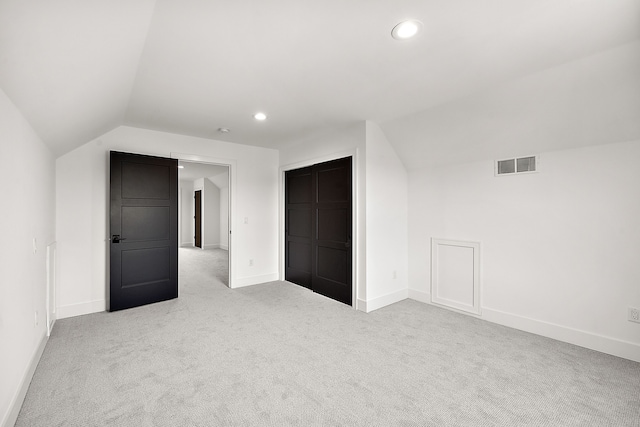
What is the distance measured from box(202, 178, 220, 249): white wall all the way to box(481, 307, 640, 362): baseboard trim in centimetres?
856

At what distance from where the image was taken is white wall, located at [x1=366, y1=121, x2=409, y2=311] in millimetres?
3678

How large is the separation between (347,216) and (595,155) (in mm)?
2527

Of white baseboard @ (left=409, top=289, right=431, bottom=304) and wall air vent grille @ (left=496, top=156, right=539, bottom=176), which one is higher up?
wall air vent grille @ (left=496, top=156, right=539, bottom=176)

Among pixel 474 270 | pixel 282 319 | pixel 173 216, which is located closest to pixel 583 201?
pixel 474 270

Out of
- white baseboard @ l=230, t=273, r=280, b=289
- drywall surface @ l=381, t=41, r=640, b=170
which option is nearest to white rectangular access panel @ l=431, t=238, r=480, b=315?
drywall surface @ l=381, t=41, r=640, b=170

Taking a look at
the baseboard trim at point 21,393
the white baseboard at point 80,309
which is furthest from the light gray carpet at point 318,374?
the white baseboard at point 80,309

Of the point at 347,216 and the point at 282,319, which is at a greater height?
the point at 347,216

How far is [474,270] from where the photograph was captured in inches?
138

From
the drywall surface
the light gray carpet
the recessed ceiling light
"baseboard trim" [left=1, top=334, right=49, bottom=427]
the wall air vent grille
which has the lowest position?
the light gray carpet

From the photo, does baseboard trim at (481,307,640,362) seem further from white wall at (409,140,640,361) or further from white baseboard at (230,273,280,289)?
white baseboard at (230,273,280,289)

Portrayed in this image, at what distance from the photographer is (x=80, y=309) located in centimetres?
354

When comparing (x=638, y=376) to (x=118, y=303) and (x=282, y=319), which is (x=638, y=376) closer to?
(x=282, y=319)

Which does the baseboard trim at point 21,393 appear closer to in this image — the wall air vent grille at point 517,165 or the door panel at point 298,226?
the door panel at point 298,226

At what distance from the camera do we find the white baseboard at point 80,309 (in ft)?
11.3
